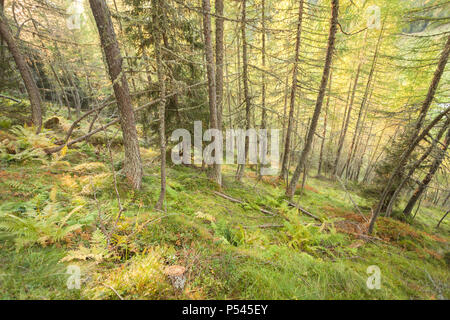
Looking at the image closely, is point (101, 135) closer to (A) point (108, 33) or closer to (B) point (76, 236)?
(A) point (108, 33)

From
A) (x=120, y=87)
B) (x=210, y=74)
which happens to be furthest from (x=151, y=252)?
(x=210, y=74)

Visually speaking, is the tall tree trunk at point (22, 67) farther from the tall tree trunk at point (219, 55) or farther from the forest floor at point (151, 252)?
the tall tree trunk at point (219, 55)

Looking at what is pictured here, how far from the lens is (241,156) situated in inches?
382

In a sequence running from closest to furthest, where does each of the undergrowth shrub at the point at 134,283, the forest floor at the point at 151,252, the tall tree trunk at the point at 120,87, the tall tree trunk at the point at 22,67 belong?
the undergrowth shrub at the point at 134,283 < the forest floor at the point at 151,252 < the tall tree trunk at the point at 120,87 < the tall tree trunk at the point at 22,67

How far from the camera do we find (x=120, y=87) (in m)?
4.62

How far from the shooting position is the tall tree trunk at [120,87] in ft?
13.3

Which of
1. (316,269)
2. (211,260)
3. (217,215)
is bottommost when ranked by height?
(217,215)

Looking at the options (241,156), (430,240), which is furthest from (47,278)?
(430,240)

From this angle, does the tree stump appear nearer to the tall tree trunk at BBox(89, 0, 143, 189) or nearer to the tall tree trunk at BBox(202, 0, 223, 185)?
the tall tree trunk at BBox(89, 0, 143, 189)

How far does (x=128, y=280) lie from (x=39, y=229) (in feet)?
6.31

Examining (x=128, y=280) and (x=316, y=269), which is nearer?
(x=128, y=280)

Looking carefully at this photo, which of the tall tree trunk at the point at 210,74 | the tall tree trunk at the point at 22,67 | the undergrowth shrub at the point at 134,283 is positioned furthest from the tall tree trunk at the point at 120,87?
the tall tree trunk at the point at 22,67

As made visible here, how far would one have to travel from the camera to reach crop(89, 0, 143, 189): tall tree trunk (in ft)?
13.3

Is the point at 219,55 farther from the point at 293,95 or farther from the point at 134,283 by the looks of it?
the point at 134,283
